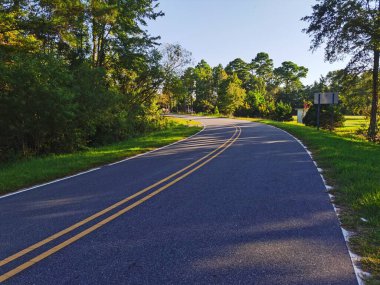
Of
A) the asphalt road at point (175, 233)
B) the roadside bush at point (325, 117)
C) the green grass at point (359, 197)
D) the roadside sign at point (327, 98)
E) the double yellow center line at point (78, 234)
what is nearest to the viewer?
the asphalt road at point (175, 233)

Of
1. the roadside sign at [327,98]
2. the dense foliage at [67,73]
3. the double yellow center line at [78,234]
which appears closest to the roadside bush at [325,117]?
the roadside sign at [327,98]

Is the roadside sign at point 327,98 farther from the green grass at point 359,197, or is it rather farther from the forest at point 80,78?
the green grass at point 359,197

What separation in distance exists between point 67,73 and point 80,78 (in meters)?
1.89

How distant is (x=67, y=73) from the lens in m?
16.9

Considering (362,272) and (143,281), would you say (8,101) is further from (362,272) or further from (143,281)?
(362,272)

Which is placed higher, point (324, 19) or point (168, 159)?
point (324, 19)

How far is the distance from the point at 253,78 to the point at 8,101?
97.5 meters

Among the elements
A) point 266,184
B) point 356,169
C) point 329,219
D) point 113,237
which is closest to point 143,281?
point 113,237

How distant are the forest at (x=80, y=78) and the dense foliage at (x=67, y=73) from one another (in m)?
0.04

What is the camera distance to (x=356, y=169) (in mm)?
9445

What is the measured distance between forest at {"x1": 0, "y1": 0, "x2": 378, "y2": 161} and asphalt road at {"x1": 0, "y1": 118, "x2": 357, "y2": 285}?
23.1 feet

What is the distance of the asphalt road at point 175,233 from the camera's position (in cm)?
365

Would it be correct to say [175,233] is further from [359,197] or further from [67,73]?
[67,73]

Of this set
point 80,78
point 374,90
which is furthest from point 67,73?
point 374,90
